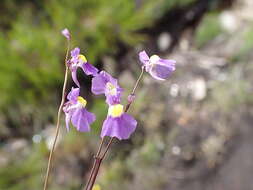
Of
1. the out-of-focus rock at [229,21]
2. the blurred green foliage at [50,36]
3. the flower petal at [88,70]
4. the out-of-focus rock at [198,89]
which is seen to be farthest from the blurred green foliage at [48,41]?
the flower petal at [88,70]

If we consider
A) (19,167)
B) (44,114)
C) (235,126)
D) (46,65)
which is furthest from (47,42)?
(235,126)

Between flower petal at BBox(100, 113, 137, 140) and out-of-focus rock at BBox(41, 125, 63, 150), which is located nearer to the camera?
flower petal at BBox(100, 113, 137, 140)

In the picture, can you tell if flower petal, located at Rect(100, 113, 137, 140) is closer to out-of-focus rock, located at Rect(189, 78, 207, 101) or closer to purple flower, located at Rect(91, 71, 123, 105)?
purple flower, located at Rect(91, 71, 123, 105)

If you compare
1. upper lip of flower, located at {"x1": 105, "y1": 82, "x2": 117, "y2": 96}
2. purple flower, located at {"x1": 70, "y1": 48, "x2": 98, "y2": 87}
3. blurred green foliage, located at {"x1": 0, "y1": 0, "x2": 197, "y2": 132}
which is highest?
blurred green foliage, located at {"x1": 0, "y1": 0, "x2": 197, "y2": 132}

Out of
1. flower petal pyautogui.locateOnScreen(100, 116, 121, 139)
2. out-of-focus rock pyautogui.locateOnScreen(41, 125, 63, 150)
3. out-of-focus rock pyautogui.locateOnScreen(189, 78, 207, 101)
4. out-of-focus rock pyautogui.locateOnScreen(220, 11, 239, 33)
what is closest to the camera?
flower petal pyautogui.locateOnScreen(100, 116, 121, 139)

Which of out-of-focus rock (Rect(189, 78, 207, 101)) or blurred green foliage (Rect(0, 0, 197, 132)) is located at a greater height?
blurred green foliage (Rect(0, 0, 197, 132))

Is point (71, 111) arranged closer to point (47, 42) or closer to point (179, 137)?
point (179, 137)

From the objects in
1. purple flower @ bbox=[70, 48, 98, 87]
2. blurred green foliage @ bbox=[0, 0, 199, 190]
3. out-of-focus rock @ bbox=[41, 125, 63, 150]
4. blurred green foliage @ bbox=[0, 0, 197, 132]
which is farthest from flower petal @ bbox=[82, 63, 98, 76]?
blurred green foliage @ bbox=[0, 0, 197, 132]

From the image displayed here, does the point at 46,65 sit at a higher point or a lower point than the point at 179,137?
higher
